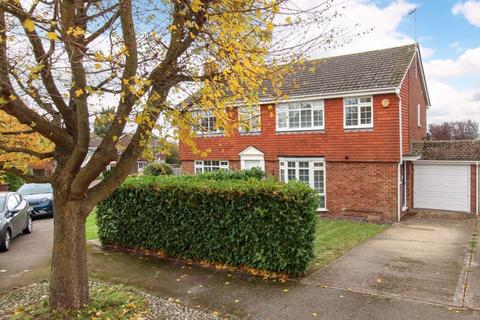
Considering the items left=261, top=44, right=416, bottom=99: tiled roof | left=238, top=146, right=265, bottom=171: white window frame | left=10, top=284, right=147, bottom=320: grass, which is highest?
left=261, top=44, right=416, bottom=99: tiled roof

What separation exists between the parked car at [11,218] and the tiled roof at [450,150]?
1594 cm

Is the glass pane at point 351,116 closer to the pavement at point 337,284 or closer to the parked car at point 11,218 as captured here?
the pavement at point 337,284

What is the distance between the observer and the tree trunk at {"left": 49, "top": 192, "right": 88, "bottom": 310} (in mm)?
5703

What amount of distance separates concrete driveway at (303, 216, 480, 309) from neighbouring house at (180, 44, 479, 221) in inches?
144

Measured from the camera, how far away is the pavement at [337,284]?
5.93 metres

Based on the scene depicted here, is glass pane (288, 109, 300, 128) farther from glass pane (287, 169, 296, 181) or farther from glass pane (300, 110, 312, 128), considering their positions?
glass pane (287, 169, 296, 181)

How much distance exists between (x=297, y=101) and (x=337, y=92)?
1.97 metres

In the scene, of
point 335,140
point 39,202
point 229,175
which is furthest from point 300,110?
point 39,202

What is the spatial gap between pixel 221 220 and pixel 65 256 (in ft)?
11.1

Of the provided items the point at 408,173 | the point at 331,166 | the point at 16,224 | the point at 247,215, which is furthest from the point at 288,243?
the point at 408,173

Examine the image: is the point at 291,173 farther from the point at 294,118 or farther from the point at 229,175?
the point at 229,175

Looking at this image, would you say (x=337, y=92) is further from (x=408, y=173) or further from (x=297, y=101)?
(x=408, y=173)

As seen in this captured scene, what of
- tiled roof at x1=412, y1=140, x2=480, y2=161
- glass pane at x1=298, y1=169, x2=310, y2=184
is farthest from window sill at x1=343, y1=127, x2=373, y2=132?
tiled roof at x1=412, y1=140, x2=480, y2=161

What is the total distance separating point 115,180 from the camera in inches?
229
